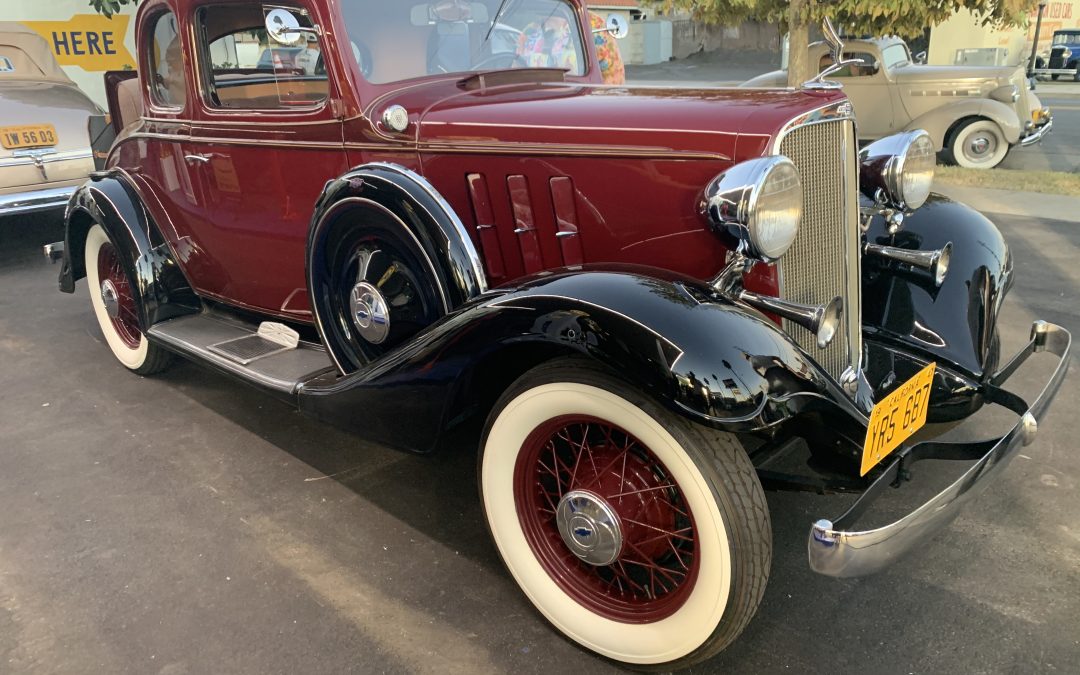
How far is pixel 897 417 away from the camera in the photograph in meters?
2.17

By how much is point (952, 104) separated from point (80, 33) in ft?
38.0

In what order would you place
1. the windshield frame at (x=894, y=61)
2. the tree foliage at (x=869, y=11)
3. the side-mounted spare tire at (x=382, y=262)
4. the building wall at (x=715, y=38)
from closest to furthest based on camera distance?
the side-mounted spare tire at (x=382, y=262) → the tree foliage at (x=869, y=11) → the windshield frame at (x=894, y=61) → the building wall at (x=715, y=38)

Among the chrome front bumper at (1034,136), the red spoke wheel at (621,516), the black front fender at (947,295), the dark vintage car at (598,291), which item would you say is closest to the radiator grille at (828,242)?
the dark vintage car at (598,291)

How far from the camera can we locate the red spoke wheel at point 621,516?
187 centimetres

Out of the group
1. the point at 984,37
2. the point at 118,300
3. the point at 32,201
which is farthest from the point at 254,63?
the point at 984,37

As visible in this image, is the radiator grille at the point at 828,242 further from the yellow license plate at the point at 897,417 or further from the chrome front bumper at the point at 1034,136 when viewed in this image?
the chrome front bumper at the point at 1034,136

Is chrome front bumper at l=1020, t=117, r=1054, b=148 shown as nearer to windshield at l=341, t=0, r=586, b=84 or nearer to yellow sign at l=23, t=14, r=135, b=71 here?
windshield at l=341, t=0, r=586, b=84

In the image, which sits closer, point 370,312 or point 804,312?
point 804,312

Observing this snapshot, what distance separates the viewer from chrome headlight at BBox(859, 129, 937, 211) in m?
2.73

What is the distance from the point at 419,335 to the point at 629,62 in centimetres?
3069

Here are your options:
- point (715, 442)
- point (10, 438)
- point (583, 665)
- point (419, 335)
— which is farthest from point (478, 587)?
point (10, 438)

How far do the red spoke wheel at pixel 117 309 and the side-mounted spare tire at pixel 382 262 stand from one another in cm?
163

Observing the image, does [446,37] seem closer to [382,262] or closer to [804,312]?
[382,262]

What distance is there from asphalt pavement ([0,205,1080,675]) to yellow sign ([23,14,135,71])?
356 inches
